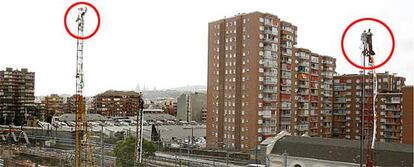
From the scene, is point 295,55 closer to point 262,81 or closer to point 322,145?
point 262,81

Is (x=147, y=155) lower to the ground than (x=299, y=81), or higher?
lower

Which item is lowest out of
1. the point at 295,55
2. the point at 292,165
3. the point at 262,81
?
the point at 292,165

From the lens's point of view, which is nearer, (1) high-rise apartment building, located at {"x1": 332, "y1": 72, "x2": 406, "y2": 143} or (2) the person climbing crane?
(2) the person climbing crane

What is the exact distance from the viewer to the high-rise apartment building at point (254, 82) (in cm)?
1764

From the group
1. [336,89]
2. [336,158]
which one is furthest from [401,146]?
[336,89]

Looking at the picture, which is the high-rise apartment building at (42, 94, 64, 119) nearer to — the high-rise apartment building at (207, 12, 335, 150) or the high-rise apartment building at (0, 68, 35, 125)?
the high-rise apartment building at (0, 68, 35, 125)

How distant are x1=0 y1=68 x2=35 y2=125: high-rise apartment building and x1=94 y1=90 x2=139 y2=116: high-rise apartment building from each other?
816 centimetres

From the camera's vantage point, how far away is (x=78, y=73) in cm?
635

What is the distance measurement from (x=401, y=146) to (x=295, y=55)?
9604mm

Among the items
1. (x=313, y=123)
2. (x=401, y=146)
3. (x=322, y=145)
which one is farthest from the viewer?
(x=313, y=123)

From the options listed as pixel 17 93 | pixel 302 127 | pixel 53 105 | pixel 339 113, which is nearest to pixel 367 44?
pixel 302 127

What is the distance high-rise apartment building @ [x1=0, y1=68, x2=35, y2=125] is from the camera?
101 feet

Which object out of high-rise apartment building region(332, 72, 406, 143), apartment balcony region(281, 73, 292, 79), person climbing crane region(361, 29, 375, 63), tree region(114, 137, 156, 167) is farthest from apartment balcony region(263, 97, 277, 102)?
person climbing crane region(361, 29, 375, 63)

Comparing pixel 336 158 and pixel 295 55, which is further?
pixel 295 55
